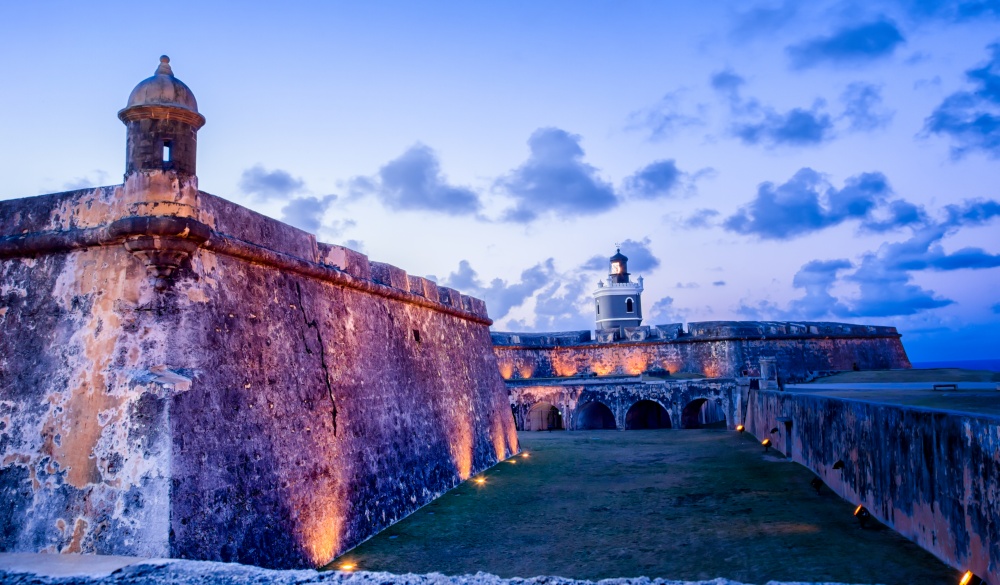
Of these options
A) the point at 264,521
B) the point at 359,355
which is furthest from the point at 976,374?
the point at 264,521

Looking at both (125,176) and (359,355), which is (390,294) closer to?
(359,355)

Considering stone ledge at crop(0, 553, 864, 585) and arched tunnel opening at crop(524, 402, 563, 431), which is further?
arched tunnel opening at crop(524, 402, 563, 431)

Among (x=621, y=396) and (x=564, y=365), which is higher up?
(x=564, y=365)

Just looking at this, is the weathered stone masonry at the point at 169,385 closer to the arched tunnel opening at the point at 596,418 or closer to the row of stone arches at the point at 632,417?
the row of stone arches at the point at 632,417

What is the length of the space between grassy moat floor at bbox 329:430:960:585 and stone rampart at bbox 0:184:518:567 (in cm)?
104

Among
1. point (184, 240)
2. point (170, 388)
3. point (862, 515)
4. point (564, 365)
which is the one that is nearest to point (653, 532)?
point (862, 515)

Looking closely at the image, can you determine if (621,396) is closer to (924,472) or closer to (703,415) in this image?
(703,415)

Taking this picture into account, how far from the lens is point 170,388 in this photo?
530 cm

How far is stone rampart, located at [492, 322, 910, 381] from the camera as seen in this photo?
3005cm

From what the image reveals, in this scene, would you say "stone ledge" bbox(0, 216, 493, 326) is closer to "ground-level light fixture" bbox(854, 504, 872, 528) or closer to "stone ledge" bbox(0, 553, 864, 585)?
"stone ledge" bbox(0, 553, 864, 585)

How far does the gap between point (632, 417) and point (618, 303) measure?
14.2m

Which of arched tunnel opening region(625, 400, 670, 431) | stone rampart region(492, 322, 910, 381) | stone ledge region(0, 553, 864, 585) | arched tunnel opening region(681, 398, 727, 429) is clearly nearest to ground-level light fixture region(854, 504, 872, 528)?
stone ledge region(0, 553, 864, 585)

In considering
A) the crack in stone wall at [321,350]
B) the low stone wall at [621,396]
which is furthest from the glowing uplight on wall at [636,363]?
the crack in stone wall at [321,350]

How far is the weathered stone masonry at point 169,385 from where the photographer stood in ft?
17.1
